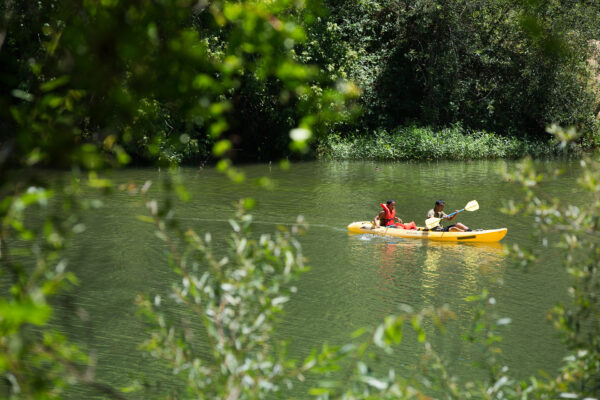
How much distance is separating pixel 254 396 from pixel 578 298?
197 centimetres

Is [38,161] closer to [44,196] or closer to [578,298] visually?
[44,196]

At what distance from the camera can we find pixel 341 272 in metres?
13.6

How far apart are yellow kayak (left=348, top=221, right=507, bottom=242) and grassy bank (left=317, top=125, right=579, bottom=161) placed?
14.9 meters

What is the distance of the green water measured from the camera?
946 centimetres

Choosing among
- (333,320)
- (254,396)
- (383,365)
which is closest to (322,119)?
(254,396)

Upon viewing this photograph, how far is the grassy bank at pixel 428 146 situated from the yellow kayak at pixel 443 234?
14880 mm

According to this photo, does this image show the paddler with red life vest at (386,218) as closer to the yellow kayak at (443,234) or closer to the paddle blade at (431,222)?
the yellow kayak at (443,234)

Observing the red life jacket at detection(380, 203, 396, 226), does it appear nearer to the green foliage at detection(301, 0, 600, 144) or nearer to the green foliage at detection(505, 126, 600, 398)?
the green foliage at detection(505, 126, 600, 398)

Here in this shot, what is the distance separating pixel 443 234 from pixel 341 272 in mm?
3528

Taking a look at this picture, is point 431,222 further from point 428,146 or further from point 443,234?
point 428,146

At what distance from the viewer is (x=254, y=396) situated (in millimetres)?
3525

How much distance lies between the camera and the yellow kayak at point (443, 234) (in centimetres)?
1605

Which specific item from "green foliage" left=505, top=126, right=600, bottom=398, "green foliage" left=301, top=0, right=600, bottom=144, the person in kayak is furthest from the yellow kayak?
"green foliage" left=301, top=0, right=600, bottom=144

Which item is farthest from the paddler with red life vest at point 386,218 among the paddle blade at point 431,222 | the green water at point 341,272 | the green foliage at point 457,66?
the green foliage at point 457,66
